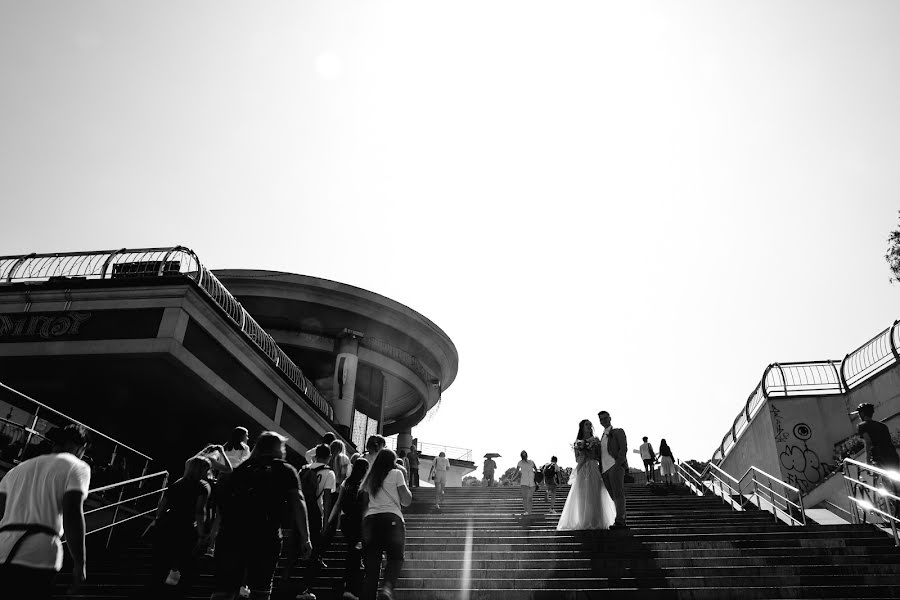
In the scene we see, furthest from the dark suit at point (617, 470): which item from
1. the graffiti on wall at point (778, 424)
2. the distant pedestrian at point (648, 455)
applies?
the distant pedestrian at point (648, 455)

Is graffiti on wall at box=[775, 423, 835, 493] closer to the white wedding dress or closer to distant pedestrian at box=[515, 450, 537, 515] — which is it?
distant pedestrian at box=[515, 450, 537, 515]

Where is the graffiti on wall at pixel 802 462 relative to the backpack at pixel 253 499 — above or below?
above

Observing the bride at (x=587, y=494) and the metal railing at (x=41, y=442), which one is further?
the bride at (x=587, y=494)

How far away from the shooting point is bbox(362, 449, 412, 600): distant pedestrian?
5.88 meters

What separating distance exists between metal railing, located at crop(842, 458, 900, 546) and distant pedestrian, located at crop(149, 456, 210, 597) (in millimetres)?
8786

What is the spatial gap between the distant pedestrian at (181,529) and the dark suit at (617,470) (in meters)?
6.54

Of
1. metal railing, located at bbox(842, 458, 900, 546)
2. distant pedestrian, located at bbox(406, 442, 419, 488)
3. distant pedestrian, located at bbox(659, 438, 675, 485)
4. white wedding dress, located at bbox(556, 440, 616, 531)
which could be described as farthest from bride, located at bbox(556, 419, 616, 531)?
distant pedestrian, located at bbox(406, 442, 419, 488)

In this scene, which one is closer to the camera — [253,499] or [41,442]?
[253,499]

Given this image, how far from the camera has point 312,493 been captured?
8469 millimetres

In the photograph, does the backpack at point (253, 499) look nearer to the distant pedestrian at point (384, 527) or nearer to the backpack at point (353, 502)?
the distant pedestrian at point (384, 527)

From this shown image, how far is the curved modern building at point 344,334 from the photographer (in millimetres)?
26109

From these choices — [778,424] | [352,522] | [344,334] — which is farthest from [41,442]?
[778,424]

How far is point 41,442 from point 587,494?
9262 millimetres

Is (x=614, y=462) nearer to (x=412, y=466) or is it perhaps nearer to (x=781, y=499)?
(x=781, y=499)
